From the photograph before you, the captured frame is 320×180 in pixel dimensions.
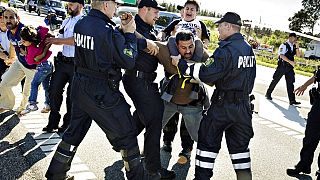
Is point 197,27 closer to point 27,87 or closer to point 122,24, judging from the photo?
point 122,24

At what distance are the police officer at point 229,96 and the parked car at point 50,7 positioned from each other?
2892 centimetres

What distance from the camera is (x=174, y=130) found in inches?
191

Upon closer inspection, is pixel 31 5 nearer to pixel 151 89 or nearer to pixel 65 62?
pixel 65 62

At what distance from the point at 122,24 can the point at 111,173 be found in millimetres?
1727

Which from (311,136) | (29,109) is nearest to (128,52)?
(311,136)

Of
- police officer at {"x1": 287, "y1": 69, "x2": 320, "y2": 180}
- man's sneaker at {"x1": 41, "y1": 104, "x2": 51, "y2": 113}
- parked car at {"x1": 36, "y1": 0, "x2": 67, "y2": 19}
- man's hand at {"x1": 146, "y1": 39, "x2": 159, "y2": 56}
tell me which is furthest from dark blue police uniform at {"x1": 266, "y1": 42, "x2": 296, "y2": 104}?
parked car at {"x1": 36, "y1": 0, "x2": 67, "y2": 19}

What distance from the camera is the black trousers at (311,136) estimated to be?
4270mm

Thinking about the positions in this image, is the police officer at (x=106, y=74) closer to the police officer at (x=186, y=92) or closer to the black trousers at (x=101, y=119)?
the black trousers at (x=101, y=119)

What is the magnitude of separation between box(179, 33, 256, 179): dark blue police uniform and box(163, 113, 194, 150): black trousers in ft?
3.72

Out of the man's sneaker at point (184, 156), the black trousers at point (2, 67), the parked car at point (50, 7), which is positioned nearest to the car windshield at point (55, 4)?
the parked car at point (50, 7)

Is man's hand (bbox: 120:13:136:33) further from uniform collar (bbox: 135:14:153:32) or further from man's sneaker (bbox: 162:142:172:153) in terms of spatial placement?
man's sneaker (bbox: 162:142:172:153)

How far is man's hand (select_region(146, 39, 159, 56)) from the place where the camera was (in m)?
3.47

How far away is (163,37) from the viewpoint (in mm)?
4934

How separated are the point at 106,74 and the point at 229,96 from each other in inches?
44.2
